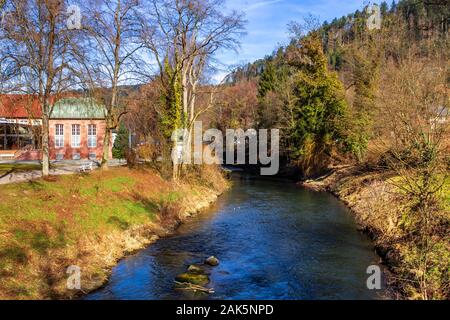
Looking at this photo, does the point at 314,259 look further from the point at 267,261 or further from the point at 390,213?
the point at 390,213

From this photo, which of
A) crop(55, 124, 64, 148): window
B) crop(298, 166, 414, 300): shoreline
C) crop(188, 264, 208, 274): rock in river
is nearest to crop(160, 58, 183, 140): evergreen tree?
crop(298, 166, 414, 300): shoreline

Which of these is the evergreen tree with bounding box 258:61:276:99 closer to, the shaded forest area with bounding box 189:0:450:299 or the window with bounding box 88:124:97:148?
the shaded forest area with bounding box 189:0:450:299

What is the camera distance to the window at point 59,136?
146ft

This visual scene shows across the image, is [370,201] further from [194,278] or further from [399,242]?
[194,278]

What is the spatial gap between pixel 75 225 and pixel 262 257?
8368 millimetres

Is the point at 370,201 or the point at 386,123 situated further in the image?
the point at 370,201

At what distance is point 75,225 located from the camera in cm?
1858

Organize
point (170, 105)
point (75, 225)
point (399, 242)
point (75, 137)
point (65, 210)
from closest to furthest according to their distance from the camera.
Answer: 1. point (399, 242)
2. point (75, 225)
3. point (65, 210)
4. point (170, 105)
5. point (75, 137)

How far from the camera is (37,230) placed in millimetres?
16547

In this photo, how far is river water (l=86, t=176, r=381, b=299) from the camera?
14.4m

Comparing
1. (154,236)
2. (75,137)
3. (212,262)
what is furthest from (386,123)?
(75,137)

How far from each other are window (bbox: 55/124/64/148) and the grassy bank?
59.8 feet
